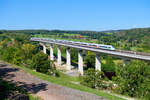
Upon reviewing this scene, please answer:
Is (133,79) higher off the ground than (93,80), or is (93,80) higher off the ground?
(133,79)

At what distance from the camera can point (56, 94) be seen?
12.5m

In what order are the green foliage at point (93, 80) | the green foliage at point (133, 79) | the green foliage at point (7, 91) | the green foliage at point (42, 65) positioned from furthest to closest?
the green foliage at point (42, 65), the green foliage at point (93, 80), the green foliage at point (133, 79), the green foliage at point (7, 91)

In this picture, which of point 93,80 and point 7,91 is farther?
point 93,80

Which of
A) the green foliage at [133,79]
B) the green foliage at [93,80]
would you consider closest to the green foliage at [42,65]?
Answer: the green foliage at [93,80]

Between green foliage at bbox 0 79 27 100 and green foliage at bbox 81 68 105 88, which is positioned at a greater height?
green foliage at bbox 0 79 27 100

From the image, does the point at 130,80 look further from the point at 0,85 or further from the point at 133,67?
the point at 0,85

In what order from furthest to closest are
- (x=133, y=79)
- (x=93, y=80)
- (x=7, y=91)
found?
1. (x=93, y=80)
2. (x=133, y=79)
3. (x=7, y=91)

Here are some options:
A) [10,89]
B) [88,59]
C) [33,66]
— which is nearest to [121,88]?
[10,89]

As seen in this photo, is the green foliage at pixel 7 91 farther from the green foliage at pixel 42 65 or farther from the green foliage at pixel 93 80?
the green foliage at pixel 42 65

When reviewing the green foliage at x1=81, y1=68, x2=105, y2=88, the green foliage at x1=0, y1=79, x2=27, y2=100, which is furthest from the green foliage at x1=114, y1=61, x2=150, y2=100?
the green foliage at x1=0, y1=79, x2=27, y2=100

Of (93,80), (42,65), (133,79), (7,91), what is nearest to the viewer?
(7,91)

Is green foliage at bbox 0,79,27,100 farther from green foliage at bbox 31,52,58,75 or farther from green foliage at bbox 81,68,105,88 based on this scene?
green foliage at bbox 31,52,58,75

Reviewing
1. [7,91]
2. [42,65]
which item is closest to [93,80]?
[42,65]

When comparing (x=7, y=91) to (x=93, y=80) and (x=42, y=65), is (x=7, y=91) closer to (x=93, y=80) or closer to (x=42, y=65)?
(x=93, y=80)
